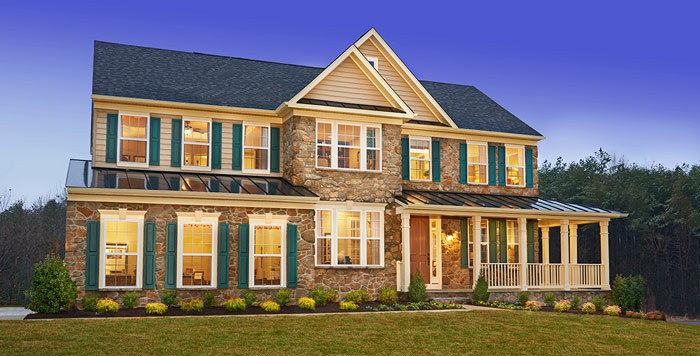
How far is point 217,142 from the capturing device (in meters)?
22.3

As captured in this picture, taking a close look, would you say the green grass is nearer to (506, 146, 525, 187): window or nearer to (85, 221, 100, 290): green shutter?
(85, 221, 100, 290): green shutter

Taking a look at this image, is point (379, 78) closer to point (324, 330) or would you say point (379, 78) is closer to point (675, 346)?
point (324, 330)

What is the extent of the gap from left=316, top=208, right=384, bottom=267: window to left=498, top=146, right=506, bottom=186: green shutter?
594 cm

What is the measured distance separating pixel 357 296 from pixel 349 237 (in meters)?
1.91

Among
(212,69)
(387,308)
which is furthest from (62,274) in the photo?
(212,69)

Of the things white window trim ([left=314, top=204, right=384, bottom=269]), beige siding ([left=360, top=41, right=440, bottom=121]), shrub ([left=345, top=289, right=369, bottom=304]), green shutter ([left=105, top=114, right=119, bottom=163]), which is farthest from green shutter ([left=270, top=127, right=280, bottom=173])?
shrub ([left=345, top=289, right=369, bottom=304])

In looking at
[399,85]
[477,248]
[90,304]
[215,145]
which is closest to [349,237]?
[477,248]

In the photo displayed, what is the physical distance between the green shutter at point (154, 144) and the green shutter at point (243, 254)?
3660mm

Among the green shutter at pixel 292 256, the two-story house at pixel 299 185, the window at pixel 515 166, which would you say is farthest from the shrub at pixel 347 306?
the window at pixel 515 166

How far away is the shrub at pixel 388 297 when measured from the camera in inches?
819

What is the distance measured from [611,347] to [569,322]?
2527 mm

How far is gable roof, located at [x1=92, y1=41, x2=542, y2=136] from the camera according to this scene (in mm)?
22359

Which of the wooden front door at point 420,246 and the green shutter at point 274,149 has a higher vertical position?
the green shutter at point 274,149

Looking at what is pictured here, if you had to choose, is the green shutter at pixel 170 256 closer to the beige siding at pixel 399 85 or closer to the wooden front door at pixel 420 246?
the wooden front door at pixel 420 246
